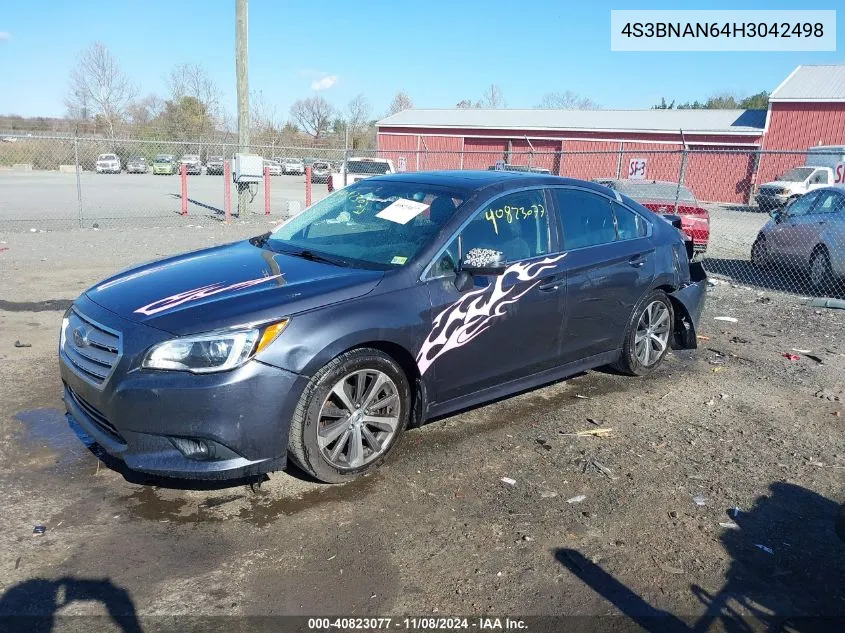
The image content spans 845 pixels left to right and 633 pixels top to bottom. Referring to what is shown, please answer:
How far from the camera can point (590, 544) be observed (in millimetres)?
3229

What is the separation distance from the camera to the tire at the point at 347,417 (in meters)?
3.45

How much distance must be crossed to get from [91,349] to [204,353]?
742 mm

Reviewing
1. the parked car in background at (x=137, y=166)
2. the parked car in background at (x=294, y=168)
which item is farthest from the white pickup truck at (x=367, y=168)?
the parked car in background at (x=294, y=168)

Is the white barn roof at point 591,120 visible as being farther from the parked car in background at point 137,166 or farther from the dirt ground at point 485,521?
the dirt ground at point 485,521

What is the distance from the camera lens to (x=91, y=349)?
352 centimetres

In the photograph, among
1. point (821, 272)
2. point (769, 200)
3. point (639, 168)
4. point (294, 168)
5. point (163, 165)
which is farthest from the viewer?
point (294, 168)

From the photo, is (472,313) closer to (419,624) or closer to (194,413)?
(194,413)

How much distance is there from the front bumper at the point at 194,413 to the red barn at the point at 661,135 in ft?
78.3

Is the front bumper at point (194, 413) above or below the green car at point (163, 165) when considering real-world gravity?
below

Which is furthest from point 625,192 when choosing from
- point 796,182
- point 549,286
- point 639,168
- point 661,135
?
point 661,135

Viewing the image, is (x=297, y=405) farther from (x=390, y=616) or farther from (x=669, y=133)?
(x=669, y=133)

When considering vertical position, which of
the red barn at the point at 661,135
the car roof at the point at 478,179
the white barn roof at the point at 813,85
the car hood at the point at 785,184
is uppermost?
the white barn roof at the point at 813,85

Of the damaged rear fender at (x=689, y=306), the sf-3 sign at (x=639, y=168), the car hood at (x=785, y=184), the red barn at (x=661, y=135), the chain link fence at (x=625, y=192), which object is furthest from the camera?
the red barn at (x=661, y=135)

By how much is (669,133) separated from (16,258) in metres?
31.1
